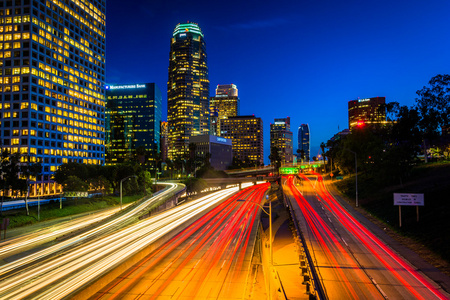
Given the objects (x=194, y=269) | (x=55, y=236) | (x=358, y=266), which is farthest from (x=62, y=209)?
(x=358, y=266)

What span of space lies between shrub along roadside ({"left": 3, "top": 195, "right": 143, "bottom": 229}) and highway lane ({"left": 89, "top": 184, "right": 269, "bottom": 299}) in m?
31.3

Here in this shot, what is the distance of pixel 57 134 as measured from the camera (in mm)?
118750

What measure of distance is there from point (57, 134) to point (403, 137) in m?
123

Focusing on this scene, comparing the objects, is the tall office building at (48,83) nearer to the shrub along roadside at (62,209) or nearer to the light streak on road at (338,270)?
the shrub along roadside at (62,209)

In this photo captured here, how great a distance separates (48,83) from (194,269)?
384 ft

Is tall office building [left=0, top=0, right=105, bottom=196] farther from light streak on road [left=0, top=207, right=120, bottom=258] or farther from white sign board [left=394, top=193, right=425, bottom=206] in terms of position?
white sign board [left=394, top=193, right=425, bottom=206]

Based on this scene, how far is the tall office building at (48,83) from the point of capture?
10756cm

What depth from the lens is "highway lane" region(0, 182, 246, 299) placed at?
21.6 meters

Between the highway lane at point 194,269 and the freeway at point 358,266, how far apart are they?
7.63m

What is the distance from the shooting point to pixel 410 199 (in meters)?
36.4

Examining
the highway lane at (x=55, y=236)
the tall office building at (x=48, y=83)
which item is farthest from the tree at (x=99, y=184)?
the tall office building at (x=48, y=83)

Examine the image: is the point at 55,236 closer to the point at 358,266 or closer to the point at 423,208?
the point at 358,266

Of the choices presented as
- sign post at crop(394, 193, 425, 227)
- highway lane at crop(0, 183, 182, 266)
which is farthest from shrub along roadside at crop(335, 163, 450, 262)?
highway lane at crop(0, 183, 182, 266)

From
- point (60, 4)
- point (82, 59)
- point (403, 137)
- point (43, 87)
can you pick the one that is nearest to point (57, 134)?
point (43, 87)
